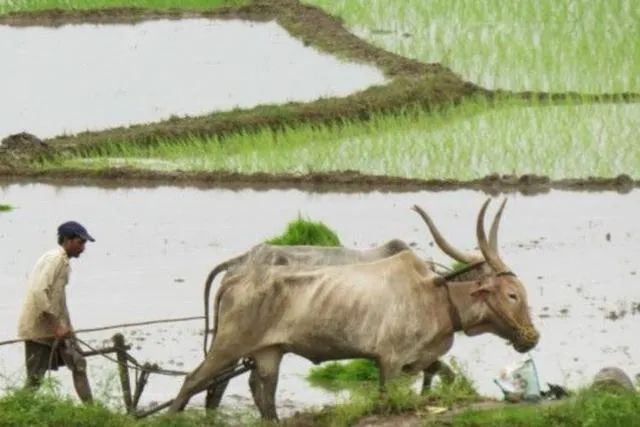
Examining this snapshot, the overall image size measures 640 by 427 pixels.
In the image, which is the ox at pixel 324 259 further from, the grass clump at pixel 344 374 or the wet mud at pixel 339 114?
the wet mud at pixel 339 114

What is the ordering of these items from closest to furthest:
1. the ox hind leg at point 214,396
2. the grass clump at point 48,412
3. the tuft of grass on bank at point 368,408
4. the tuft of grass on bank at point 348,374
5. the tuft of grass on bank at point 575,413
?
1. the tuft of grass on bank at point 575,413
2. the grass clump at point 48,412
3. the tuft of grass on bank at point 368,408
4. the ox hind leg at point 214,396
5. the tuft of grass on bank at point 348,374

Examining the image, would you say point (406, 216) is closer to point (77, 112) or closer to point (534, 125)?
point (534, 125)

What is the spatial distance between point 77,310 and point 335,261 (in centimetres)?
336

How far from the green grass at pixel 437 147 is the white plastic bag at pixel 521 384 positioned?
22.2 feet

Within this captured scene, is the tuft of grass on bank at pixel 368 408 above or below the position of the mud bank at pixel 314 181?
below

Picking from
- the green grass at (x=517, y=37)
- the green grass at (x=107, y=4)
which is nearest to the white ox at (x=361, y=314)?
the green grass at (x=517, y=37)

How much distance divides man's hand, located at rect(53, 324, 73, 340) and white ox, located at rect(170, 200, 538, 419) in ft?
2.27

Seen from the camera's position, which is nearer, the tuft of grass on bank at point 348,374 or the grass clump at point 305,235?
the tuft of grass on bank at point 348,374

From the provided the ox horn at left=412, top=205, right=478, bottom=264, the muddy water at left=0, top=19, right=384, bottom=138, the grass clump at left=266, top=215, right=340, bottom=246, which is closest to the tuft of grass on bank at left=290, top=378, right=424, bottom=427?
the ox horn at left=412, top=205, right=478, bottom=264

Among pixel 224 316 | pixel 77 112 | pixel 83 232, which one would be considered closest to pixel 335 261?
pixel 224 316

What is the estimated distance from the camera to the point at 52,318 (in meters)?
9.05

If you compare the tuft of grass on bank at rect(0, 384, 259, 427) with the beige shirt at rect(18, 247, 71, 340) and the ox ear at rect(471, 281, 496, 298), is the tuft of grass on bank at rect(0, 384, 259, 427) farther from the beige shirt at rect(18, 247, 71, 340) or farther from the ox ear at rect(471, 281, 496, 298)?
the ox ear at rect(471, 281, 496, 298)

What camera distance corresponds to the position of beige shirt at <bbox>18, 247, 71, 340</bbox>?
903 centimetres

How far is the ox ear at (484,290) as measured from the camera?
9.04 m
